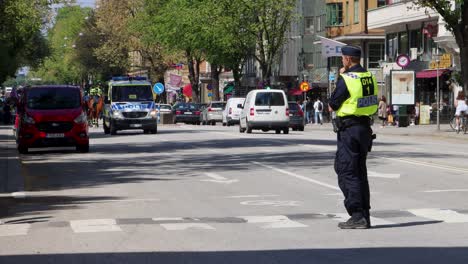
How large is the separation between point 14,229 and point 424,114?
4994 centimetres

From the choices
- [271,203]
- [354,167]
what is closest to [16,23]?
[271,203]

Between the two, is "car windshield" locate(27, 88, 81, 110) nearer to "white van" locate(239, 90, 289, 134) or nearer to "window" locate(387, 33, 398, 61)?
"white van" locate(239, 90, 289, 134)

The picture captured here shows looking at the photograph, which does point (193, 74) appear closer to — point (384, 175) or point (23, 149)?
point (23, 149)

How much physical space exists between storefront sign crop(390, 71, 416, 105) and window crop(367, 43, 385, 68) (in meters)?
25.3

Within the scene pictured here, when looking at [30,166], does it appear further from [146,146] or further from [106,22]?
[106,22]

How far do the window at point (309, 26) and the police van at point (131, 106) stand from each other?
45262 millimetres

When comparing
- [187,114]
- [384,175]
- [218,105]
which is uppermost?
[384,175]

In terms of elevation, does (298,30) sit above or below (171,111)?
above

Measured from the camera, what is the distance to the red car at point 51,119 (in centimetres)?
3206

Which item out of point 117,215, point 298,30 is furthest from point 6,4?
point 298,30

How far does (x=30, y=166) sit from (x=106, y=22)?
7387 centimetres

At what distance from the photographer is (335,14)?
85125mm

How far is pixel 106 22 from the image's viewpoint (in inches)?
3922

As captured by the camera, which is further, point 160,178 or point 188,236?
point 160,178
